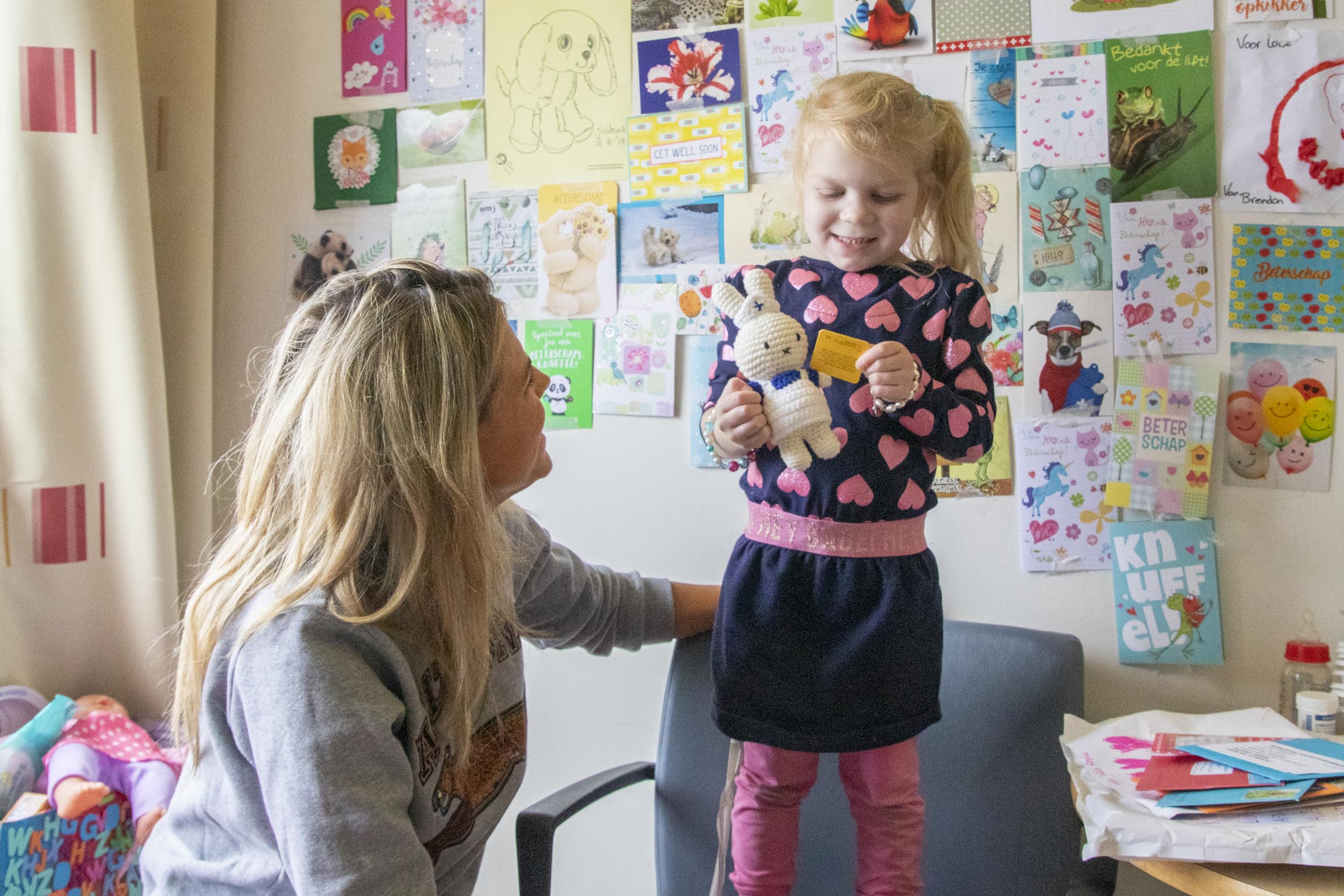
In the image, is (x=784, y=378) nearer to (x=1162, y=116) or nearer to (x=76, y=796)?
(x=1162, y=116)

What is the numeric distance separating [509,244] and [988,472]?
2.81 feet

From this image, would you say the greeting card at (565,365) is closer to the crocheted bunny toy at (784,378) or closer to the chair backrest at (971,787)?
the chair backrest at (971,787)

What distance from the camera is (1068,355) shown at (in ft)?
4.89

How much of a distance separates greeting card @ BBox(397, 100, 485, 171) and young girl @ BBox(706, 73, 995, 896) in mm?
753

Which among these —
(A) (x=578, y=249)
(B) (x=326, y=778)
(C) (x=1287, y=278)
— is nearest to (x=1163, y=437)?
(C) (x=1287, y=278)

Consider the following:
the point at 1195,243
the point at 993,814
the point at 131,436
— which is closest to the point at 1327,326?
the point at 1195,243

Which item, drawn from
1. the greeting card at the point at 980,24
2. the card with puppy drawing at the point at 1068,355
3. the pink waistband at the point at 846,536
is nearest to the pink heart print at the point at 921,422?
the pink waistband at the point at 846,536

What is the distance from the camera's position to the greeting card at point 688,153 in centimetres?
162

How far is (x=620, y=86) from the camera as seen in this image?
170 cm

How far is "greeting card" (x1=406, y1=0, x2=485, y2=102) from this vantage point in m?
1.77

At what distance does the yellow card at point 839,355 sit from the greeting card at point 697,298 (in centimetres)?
54

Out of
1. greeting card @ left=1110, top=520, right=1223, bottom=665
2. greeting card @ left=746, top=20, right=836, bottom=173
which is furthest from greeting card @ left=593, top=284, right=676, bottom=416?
greeting card @ left=1110, top=520, right=1223, bottom=665

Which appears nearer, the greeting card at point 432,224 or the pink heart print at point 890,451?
the pink heart print at point 890,451

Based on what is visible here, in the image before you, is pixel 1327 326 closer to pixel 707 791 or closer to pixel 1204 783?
pixel 1204 783
